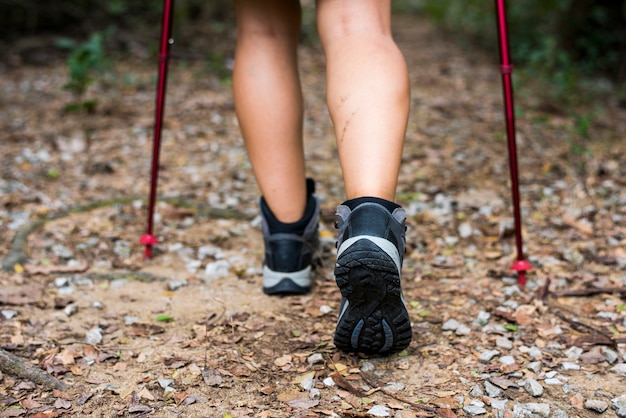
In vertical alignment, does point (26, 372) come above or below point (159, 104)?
below

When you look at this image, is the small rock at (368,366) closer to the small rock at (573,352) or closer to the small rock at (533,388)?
the small rock at (533,388)

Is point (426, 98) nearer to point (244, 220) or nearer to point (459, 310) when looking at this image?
point (244, 220)

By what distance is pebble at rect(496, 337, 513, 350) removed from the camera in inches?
67.2

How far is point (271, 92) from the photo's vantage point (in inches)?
71.9

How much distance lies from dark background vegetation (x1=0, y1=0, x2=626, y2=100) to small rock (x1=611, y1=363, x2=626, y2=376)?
2.68 metres

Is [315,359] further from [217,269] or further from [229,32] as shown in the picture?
[229,32]

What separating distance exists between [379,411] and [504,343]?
1.47 ft

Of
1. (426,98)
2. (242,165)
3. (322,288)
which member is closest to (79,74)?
(242,165)

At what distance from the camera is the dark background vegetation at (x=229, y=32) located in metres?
4.53

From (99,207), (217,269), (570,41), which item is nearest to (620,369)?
(217,269)

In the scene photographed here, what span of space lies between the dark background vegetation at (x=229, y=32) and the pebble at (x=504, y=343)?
8.62 ft

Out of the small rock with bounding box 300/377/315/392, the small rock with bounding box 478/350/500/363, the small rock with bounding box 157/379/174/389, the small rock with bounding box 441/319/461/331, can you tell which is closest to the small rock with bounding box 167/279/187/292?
the small rock with bounding box 157/379/174/389

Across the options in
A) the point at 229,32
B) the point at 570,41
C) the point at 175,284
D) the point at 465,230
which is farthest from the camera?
the point at 229,32

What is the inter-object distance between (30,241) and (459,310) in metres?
1.44
